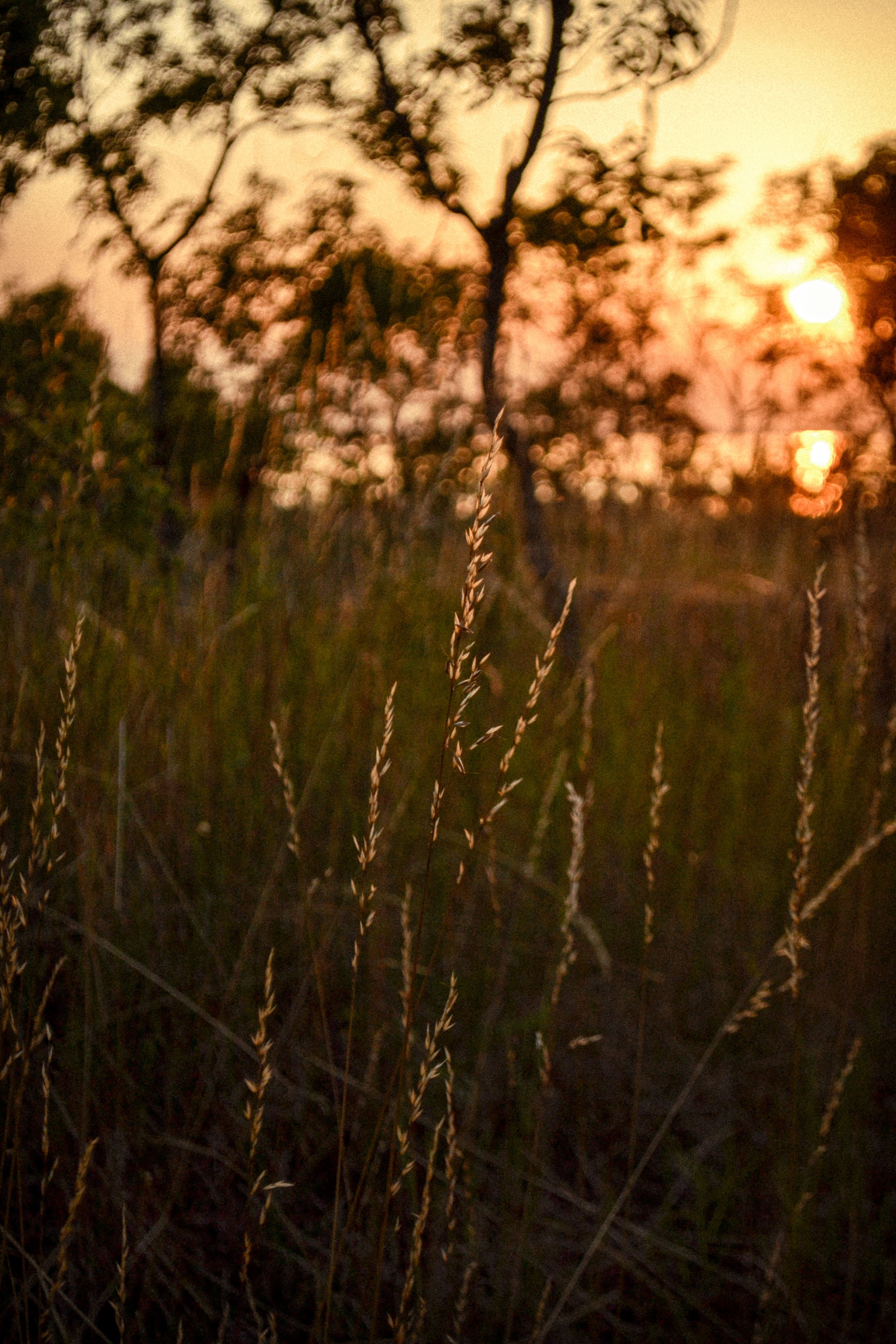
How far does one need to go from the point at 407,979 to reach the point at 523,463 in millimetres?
3114

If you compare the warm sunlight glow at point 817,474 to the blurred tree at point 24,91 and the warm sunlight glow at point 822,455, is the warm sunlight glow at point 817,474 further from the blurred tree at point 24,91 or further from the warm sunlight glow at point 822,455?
the blurred tree at point 24,91

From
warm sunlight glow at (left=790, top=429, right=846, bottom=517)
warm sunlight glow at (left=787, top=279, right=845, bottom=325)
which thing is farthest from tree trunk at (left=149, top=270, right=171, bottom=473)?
warm sunlight glow at (left=787, top=279, right=845, bottom=325)

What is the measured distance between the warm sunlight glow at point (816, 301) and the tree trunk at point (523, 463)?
178 inches

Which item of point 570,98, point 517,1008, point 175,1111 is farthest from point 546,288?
point 175,1111

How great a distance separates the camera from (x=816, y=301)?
8.22m

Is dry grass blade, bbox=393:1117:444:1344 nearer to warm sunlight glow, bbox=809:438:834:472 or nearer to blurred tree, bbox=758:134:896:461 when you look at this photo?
warm sunlight glow, bbox=809:438:834:472

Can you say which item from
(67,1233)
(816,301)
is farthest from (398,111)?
(816,301)

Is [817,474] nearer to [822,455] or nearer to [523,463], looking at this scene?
[822,455]

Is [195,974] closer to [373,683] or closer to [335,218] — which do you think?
[373,683]

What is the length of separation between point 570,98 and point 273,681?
8.25 ft

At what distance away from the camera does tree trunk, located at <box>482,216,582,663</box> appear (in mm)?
3572

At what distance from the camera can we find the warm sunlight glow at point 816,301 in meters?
7.45

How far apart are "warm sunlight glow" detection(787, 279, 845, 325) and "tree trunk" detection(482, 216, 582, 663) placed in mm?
4531

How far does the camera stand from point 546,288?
14.6 ft
